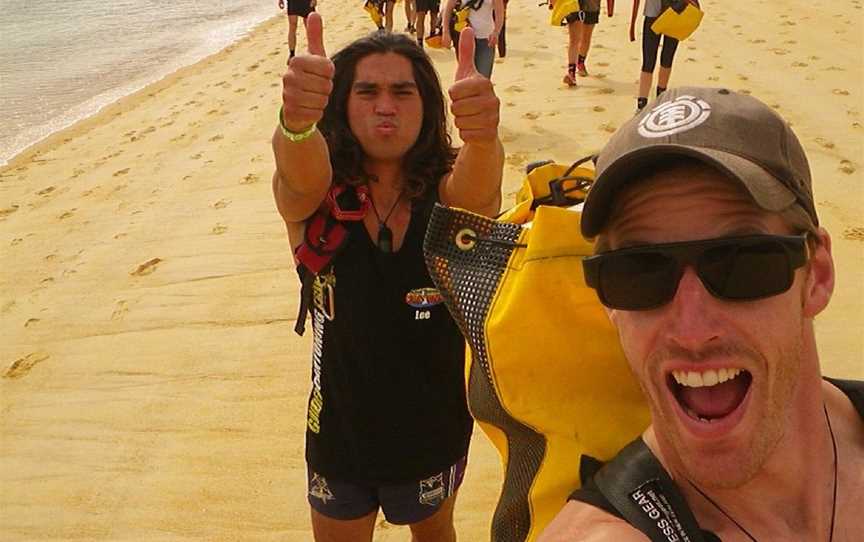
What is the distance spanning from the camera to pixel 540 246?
58.7 inches

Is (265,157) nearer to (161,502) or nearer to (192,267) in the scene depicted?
(192,267)

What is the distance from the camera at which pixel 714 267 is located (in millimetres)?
1240

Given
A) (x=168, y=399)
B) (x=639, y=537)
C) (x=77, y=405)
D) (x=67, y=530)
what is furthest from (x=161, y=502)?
(x=639, y=537)

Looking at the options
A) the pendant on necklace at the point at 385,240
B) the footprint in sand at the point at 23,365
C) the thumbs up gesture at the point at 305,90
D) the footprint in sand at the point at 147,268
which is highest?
the thumbs up gesture at the point at 305,90

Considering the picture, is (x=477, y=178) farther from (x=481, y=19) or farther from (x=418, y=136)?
(x=481, y=19)

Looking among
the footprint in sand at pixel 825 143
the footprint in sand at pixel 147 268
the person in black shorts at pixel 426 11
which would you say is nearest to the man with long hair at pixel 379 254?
the footprint in sand at pixel 147 268

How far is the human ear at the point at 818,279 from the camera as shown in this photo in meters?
1.33

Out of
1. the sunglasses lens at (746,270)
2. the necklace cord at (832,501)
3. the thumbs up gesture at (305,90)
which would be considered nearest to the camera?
the sunglasses lens at (746,270)

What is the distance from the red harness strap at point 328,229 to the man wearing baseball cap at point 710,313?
79 cm

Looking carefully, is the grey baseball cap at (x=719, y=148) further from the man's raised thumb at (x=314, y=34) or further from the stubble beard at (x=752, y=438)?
the man's raised thumb at (x=314, y=34)

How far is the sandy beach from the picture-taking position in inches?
141

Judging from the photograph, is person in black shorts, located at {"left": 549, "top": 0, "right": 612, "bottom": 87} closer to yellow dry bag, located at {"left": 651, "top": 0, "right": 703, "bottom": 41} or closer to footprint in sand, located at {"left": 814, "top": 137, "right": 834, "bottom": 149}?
yellow dry bag, located at {"left": 651, "top": 0, "right": 703, "bottom": 41}

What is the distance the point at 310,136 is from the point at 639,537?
124 cm

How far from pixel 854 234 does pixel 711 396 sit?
4580 mm
